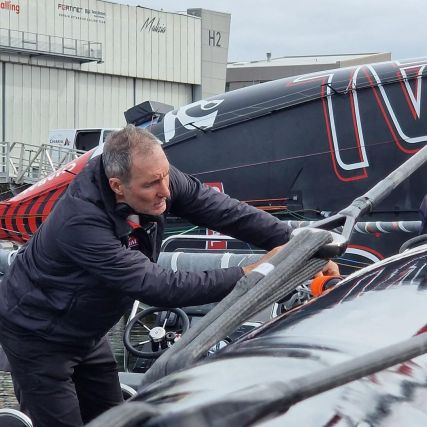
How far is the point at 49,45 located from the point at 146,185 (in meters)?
39.1

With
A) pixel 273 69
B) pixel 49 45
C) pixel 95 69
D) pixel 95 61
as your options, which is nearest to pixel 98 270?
pixel 49 45

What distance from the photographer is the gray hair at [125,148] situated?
2992 mm

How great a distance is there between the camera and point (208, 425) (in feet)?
4.67

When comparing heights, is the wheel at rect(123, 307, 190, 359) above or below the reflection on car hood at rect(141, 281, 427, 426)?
below

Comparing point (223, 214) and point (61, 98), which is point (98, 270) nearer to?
point (223, 214)

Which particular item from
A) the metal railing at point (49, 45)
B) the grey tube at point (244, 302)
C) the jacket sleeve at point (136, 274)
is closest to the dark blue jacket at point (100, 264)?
the jacket sleeve at point (136, 274)

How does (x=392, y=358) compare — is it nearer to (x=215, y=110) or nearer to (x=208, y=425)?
(x=208, y=425)

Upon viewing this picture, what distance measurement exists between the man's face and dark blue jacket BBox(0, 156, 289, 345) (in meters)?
0.07

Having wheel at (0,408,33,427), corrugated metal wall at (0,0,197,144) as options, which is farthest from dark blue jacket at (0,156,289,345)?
corrugated metal wall at (0,0,197,144)

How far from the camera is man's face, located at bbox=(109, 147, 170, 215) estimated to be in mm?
2992

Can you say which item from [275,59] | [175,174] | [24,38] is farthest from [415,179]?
[275,59]

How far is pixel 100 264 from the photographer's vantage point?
9.98 ft

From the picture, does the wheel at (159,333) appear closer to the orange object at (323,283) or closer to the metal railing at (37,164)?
the orange object at (323,283)

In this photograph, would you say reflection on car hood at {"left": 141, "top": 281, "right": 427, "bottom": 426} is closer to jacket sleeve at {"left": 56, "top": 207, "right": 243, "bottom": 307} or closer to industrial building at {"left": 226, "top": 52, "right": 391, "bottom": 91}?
jacket sleeve at {"left": 56, "top": 207, "right": 243, "bottom": 307}
